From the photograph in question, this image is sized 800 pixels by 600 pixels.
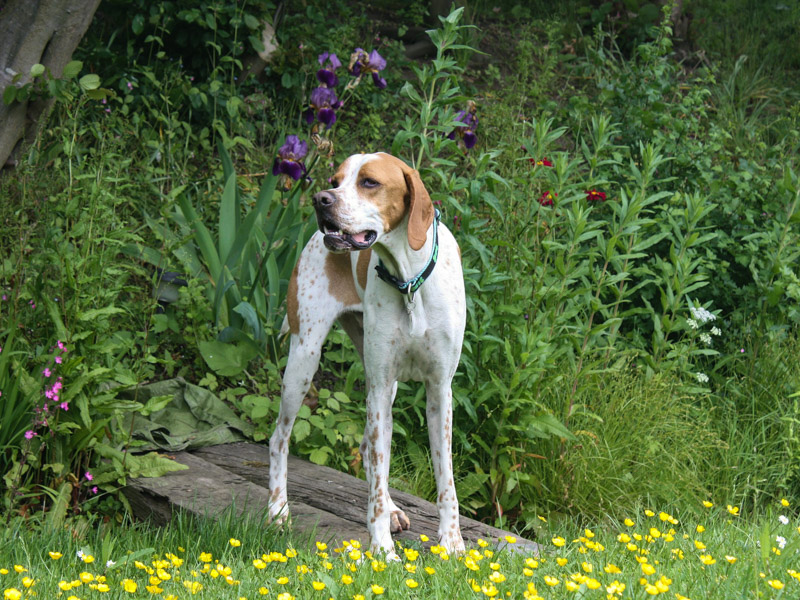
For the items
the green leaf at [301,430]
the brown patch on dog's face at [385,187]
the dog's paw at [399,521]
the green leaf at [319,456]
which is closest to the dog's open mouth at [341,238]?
the brown patch on dog's face at [385,187]

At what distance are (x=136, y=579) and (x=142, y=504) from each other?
982 millimetres

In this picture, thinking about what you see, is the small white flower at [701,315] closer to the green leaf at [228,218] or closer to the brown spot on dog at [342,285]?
the brown spot on dog at [342,285]

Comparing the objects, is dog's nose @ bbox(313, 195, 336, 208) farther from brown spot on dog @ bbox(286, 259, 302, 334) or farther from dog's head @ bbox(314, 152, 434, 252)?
brown spot on dog @ bbox(286, 259, 302, 334)


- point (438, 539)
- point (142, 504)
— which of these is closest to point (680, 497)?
point (438, 539)

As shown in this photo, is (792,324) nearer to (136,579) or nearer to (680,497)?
(680,497)

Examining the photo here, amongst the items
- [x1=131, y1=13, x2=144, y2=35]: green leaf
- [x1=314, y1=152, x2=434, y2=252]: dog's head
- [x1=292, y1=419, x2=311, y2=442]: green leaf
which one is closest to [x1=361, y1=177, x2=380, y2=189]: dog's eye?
[x1=314, y1=152, x2=434, y2=252]: dog's head

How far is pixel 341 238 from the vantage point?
3.09 metres

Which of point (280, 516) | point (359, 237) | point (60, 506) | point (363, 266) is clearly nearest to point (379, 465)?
point (280, 516)

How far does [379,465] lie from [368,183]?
44.8 inches

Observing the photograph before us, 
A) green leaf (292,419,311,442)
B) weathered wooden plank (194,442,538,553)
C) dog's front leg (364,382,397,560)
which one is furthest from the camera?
green leaf (292,419,311,442)

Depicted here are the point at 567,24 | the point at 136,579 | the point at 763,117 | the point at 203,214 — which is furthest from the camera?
the point at 567,24

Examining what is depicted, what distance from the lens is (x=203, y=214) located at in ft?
20.9

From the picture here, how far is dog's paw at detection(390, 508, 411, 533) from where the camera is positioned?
3807 millimetres

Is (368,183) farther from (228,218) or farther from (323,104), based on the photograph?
(228,218)
